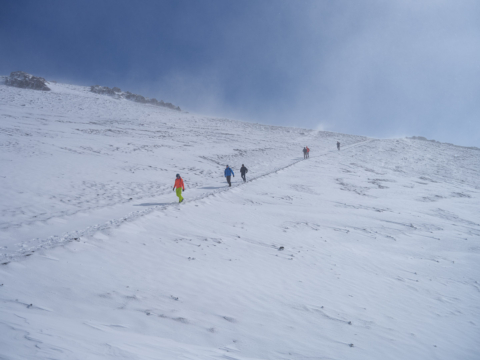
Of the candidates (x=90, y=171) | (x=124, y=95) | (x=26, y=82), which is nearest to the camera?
(x=90, y=171)

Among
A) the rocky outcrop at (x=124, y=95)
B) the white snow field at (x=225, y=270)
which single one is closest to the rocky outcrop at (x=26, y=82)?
the rocky outcrop at (x=124, y=95)

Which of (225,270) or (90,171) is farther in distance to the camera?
(90,171)

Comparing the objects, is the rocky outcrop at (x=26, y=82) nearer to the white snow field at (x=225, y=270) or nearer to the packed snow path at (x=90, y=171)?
the packed snow path at (x=90, y=171)

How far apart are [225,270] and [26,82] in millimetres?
80599

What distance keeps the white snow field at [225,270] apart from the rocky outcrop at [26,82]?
60.8 m

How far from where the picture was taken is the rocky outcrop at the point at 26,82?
58.4m

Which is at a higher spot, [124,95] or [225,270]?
[124,95]

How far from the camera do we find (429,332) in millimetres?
4562

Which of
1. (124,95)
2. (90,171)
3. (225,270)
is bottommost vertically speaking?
(225,270)

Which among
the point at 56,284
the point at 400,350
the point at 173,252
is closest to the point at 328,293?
the point at 400,350

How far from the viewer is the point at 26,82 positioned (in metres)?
59.2

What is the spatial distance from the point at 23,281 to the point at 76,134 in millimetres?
25881

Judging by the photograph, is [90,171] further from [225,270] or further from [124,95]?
[124,95]

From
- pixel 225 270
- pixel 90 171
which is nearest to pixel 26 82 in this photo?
pixel 90 171
